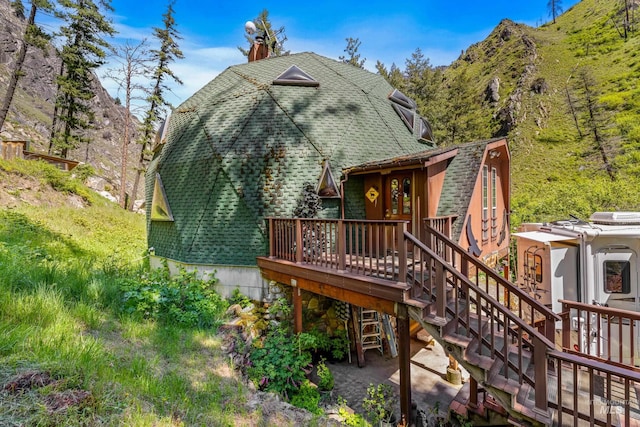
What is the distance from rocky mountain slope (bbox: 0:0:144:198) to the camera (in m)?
31.7

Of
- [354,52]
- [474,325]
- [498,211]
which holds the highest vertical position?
[354,52]

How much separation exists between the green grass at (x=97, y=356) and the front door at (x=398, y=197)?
503cm

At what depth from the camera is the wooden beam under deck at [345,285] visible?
451 centimetres

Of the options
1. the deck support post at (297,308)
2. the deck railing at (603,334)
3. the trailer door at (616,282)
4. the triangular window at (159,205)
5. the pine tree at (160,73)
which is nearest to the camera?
the deck railing at (603,334)

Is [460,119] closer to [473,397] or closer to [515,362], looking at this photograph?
[473,397]

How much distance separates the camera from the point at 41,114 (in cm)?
3938

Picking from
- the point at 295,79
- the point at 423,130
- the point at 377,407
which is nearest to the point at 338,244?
the point at 377,407

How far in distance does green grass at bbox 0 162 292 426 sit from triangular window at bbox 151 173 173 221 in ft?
6.20

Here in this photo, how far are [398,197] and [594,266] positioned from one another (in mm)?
4311

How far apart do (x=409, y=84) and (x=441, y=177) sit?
2188 cm

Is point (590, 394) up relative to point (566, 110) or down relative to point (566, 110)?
down

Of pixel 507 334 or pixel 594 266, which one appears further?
pixel 594 266

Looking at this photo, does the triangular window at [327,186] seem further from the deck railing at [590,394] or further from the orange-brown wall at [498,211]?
the deck railing at [590,394]

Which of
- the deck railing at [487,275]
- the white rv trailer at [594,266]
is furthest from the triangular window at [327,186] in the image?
the white rv trailer at [594,266]
